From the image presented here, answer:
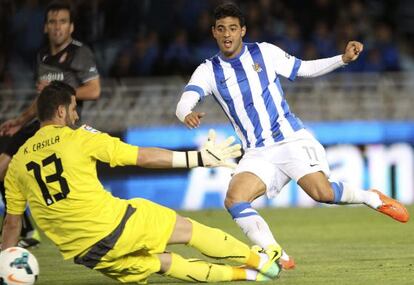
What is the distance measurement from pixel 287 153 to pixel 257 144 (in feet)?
0.83

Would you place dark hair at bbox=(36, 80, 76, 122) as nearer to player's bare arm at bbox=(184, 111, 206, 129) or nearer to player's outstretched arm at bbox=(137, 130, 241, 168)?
player's outstretched arm at bbox=(137, 130, 241, 168)

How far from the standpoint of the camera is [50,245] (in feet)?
37.6

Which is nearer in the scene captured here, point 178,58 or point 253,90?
point 253,90

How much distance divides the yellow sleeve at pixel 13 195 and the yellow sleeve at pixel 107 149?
59cm

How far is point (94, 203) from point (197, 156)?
781 mm

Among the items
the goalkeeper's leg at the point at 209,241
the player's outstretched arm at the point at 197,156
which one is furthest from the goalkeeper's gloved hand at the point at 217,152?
the goalkeeper's leg at the point at 209,241

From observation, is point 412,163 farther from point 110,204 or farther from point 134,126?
point 110,204

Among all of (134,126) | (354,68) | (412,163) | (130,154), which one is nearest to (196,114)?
(130,154)

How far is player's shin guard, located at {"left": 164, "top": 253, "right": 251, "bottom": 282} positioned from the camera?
7938mm

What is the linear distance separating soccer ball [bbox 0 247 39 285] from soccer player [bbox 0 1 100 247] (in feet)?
8.77

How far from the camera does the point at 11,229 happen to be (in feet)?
26.6

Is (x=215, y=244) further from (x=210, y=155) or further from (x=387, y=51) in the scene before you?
(x=387, y=51)

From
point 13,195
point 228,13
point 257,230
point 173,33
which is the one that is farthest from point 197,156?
point 173,33

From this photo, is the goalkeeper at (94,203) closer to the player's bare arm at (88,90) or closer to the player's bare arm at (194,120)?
the player's bare arm at (194,120)
